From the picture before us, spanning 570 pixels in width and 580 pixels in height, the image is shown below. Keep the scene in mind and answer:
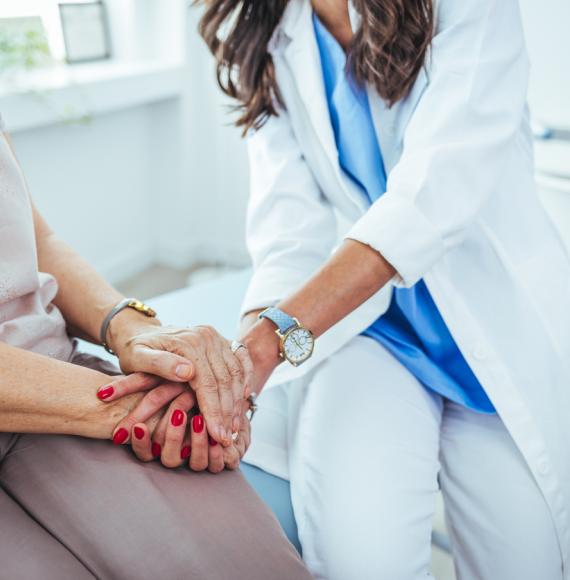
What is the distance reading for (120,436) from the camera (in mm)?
815

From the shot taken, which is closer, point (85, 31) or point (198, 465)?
point (198, 465)

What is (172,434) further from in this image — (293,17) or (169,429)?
(293,17)

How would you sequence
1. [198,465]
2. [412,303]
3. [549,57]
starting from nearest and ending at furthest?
[198,465] → [412,303] → [549,57]

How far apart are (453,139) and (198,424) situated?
56cm

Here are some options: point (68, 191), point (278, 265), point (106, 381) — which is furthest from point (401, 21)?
point (68, 191)

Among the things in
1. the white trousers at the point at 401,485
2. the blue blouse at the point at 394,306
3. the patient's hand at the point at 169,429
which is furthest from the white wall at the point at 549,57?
the patient's hand at the point at 169,429

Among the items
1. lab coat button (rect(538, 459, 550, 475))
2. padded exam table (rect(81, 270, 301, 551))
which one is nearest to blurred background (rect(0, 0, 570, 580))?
padded exam table (rect(81, 270, 301, 551))

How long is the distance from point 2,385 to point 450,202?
2.15 ft

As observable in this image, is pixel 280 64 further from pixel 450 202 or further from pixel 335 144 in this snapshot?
pixel 450 202

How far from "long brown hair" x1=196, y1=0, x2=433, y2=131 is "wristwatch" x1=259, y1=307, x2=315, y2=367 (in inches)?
16.4

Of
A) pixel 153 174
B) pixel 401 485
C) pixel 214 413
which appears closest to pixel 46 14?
pixel 153 174

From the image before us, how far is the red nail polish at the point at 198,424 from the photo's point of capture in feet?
2.76

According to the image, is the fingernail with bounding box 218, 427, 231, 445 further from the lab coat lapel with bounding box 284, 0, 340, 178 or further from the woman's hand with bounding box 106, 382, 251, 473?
the lab coat lapel with bounding box 284, 0, 340, 178

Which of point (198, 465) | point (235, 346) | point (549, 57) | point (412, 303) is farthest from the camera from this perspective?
point (549, 57)
